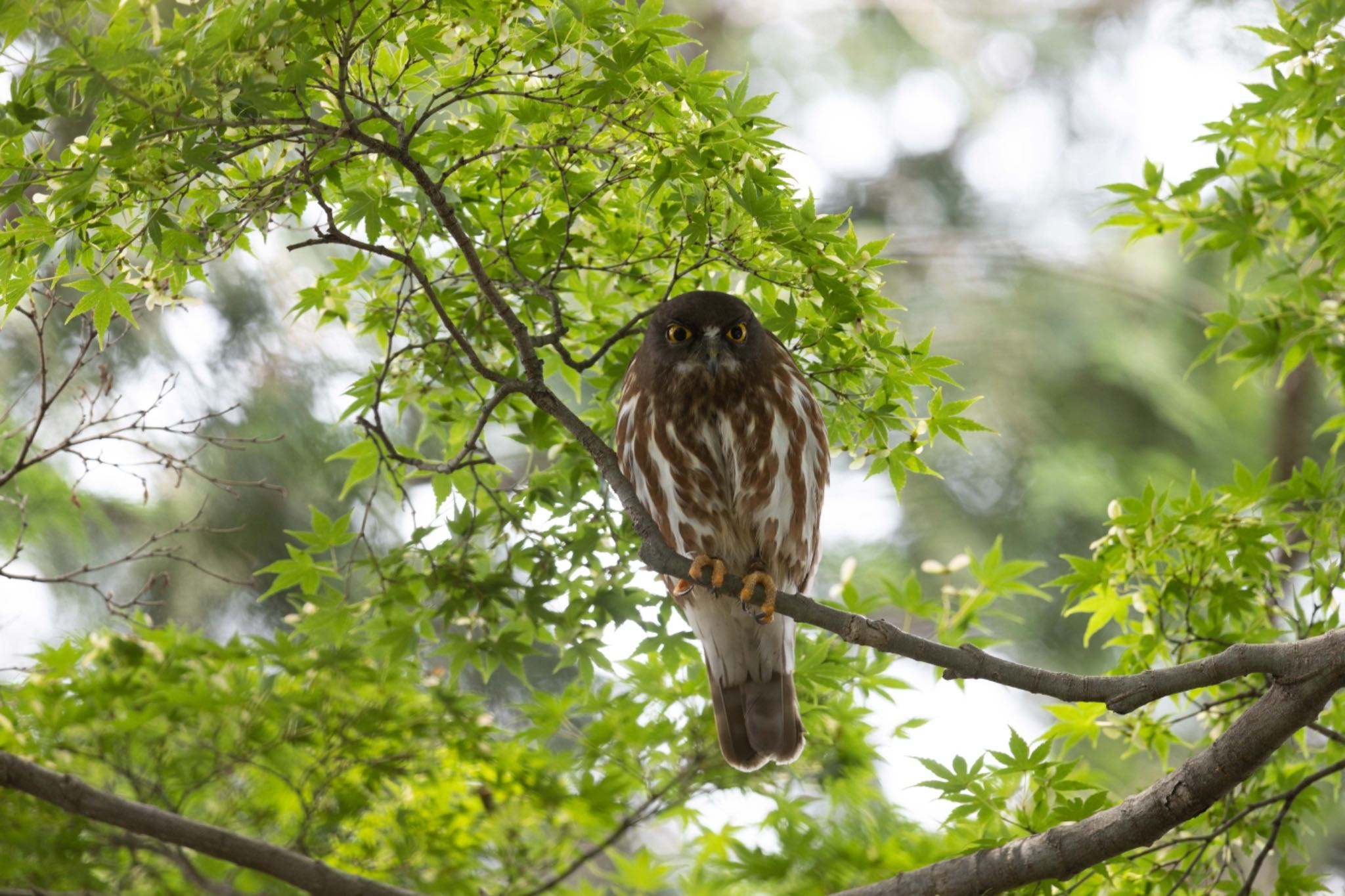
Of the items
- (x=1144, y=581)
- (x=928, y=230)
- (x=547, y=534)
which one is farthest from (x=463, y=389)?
(x=928, y=230)

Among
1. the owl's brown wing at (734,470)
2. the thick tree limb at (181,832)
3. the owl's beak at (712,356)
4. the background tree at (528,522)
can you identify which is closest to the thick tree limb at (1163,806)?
the background tree at (528,522)

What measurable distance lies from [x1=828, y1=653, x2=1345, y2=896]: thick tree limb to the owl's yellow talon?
3.21 ft

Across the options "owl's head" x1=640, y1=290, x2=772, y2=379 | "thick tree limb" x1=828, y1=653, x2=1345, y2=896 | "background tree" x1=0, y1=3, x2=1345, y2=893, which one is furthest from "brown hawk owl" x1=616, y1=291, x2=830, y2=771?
"thick tree limb" x1=828, y1=653, x2=1345, y2=896

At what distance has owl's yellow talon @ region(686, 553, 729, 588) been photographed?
321 centimetres

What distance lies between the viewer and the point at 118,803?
322 centimetres

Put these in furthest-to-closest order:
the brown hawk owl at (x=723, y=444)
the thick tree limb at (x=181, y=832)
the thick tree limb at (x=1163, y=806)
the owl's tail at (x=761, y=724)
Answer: the owl's tail at (x=761, y=724) < the brown hawk owl at (x=723, y=444) < the thick tree limb at (x=181, y=832) < the thick tree limb at (x=1163, y=806)

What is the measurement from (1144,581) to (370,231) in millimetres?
2453

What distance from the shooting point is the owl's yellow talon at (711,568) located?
126 inches

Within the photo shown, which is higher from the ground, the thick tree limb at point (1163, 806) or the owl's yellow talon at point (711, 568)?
the owl's yellow talon at point (711, 568)

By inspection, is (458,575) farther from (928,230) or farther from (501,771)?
(928,230)

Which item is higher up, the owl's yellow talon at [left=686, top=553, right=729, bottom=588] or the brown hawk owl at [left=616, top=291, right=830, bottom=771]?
the brown hawk owl at [left=616, top=291, right=830, bottom=771]

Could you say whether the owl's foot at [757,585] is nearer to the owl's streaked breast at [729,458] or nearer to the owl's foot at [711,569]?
the owl's foot at [711,569]

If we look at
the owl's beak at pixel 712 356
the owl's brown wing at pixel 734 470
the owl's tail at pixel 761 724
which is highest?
the owl's beak at pixel 712 356

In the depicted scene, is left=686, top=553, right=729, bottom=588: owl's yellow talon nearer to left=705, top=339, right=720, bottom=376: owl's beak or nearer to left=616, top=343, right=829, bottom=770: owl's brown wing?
left=616, top=343, right=829, bottom=770: owl's brown wing
